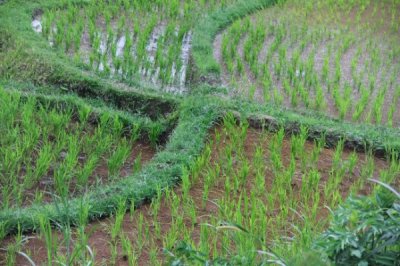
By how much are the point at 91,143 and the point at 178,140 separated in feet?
1.74

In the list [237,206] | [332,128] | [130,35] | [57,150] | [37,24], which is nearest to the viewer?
[237,206]

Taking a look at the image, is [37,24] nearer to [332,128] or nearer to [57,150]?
[57,150]

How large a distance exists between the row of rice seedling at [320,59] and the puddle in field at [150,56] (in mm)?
366

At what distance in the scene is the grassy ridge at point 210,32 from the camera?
205 inches

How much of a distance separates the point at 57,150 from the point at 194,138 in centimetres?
82

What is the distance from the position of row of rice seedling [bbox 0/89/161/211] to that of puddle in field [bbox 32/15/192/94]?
930 mm

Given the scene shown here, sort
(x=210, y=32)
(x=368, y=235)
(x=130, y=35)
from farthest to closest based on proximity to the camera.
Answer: (x=210, y=32) → (x=130, y=35) → (x=368, y=235)

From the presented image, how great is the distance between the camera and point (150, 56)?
5.81m

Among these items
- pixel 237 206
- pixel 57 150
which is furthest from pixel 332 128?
pixel 57 150

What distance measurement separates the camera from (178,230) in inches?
120

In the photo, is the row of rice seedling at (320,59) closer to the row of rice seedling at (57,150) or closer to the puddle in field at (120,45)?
the puddle in field at (120,45)

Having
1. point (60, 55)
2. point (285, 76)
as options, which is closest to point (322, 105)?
point (285, 76)

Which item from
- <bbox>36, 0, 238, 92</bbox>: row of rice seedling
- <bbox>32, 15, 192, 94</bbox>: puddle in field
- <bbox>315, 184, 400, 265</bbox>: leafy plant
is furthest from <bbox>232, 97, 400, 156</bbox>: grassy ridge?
<bbox>315, 184, 400, 265</bbox>: leafy plant

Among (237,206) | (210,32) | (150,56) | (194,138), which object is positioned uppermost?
(210,32)
